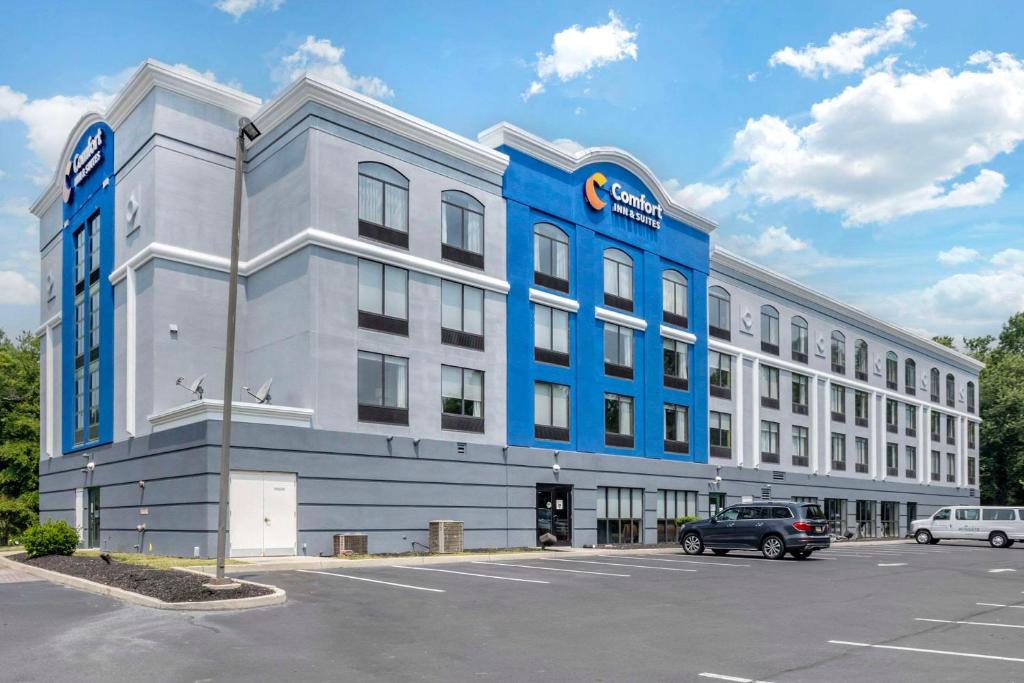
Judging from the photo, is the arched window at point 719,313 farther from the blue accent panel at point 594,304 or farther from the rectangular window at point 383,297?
the rectangular window at point 383,297

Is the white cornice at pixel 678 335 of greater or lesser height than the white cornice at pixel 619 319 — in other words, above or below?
below

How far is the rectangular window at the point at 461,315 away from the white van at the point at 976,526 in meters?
27.7

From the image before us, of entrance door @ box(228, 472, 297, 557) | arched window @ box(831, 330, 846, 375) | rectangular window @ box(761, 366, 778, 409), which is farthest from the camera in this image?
arched window @ box(831, 330, 846, 375)

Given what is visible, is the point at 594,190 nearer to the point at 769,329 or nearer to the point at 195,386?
the point at 769,329

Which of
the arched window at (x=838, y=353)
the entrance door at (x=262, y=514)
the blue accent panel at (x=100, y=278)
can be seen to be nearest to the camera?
the entrance door at (x=262, y=514)

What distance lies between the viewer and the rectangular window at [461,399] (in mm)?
32188

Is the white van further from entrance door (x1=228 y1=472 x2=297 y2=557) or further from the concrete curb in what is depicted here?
the concrete curb

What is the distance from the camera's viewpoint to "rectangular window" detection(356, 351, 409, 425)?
29.8m

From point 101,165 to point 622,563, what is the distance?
79.5ft

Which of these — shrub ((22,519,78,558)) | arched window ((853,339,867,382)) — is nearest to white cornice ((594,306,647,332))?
shrub ((22,519,78,558))

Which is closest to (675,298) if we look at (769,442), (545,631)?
(769,442)

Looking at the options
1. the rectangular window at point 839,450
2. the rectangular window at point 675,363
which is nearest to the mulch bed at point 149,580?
the rectangular window at point 675,363

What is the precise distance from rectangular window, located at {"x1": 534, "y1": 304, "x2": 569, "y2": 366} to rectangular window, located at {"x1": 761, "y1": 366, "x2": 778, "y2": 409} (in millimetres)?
17689

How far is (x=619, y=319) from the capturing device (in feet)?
131
